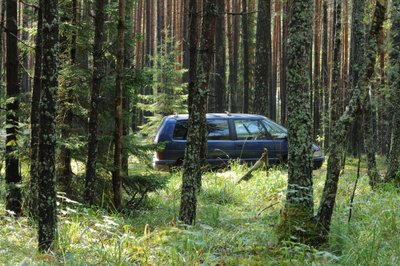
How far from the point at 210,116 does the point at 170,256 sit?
9179 millimetres

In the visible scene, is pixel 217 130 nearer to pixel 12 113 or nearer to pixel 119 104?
pixel 119 104

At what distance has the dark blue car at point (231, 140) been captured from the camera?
1252 cm

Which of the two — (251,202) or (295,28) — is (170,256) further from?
(251,202)

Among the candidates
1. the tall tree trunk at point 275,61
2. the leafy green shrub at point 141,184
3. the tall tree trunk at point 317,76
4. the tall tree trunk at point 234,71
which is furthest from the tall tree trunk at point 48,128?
the tall tree trunk at point 275,61

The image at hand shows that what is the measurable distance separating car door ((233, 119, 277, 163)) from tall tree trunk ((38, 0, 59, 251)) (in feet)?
28.3

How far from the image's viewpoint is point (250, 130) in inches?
514

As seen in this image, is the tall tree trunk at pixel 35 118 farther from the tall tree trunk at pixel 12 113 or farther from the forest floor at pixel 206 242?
the tall tree trunk at pixel 12 113

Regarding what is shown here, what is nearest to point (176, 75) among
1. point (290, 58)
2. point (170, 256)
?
point (290, 58)

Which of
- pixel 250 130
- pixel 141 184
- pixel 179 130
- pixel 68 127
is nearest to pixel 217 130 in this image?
pixel 250 130

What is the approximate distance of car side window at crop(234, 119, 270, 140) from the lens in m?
13.0

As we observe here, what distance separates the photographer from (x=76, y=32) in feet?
25.3

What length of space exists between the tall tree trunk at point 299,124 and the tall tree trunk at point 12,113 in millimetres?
4367

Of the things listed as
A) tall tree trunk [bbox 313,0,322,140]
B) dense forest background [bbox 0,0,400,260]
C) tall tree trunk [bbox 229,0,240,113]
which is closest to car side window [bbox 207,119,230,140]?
dense forest background [bbox 0,0,400,260]

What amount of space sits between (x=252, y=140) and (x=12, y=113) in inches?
299
